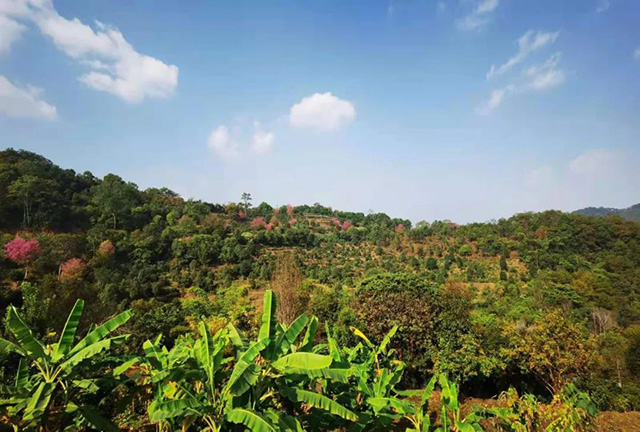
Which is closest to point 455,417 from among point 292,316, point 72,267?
point 292,316

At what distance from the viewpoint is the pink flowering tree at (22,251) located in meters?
23.5

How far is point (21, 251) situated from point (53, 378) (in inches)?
1122

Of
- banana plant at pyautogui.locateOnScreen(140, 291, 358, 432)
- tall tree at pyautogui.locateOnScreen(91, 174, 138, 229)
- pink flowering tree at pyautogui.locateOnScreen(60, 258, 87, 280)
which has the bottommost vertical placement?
pink flowering tree at pyautogui.locateOnScreen(60, 258, 87, 280)

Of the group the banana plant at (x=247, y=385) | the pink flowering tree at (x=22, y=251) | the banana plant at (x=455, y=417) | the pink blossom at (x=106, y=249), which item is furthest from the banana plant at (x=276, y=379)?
the pink blossom at (x=106, y=249)

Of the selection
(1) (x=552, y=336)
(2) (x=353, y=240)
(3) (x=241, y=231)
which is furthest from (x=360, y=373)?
(2) (x=353, y=240)

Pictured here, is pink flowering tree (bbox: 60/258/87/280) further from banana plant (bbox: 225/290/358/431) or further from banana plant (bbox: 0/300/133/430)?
banana plant (bbox: 225/290/358/431)

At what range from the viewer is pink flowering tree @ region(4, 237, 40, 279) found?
2352 cm

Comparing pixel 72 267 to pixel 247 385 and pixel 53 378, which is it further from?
pixel 247 385

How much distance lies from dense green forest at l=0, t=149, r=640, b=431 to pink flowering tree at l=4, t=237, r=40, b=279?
0.10 meters

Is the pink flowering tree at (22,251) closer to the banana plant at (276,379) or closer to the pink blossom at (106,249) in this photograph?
the pink blossom at (106,249)

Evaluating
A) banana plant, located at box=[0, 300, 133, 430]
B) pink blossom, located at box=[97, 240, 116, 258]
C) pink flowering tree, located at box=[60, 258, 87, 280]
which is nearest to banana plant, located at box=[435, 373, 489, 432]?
banana plant, located at box=[0, 300, 133, 430]

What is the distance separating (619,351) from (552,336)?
10.4 m

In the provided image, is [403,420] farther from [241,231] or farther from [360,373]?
[241,231]

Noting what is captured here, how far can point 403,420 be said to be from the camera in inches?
270
